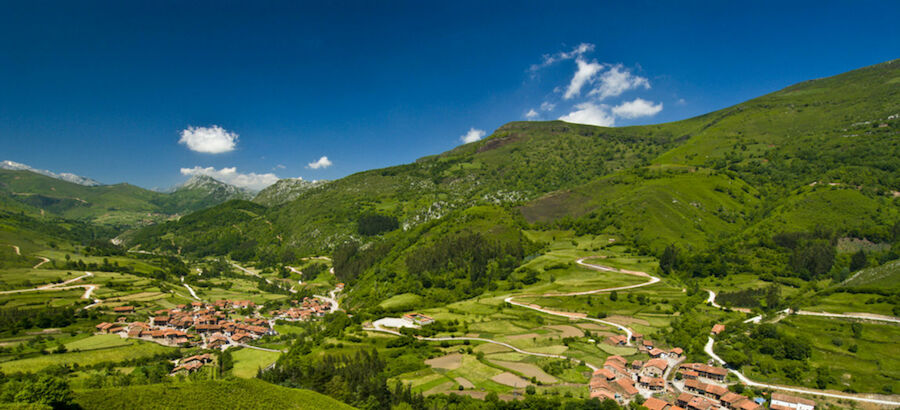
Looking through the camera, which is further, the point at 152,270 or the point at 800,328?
the point at 152,270

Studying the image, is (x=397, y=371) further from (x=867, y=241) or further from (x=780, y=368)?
(x=867, y=241)

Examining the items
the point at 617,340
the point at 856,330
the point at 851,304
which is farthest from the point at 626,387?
the point at 851,304

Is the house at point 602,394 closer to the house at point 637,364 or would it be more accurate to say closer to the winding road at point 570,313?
the winding road at point 570,313

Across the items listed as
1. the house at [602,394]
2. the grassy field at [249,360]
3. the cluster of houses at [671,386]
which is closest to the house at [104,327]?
the grassy field at [249,360]

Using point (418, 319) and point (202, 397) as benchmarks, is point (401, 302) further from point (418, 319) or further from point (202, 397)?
point (202, 397)

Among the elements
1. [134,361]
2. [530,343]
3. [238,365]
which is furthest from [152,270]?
[530,343]

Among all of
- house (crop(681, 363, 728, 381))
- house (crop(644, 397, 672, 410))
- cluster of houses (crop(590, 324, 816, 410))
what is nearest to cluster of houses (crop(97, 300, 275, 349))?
cluster of houses (crop(590, 324, 816, 410))

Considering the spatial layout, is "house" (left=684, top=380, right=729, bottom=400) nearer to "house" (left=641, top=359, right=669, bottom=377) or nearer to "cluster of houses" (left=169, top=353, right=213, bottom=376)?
"house" (left=641, top=359, right=669, bottom=377)
